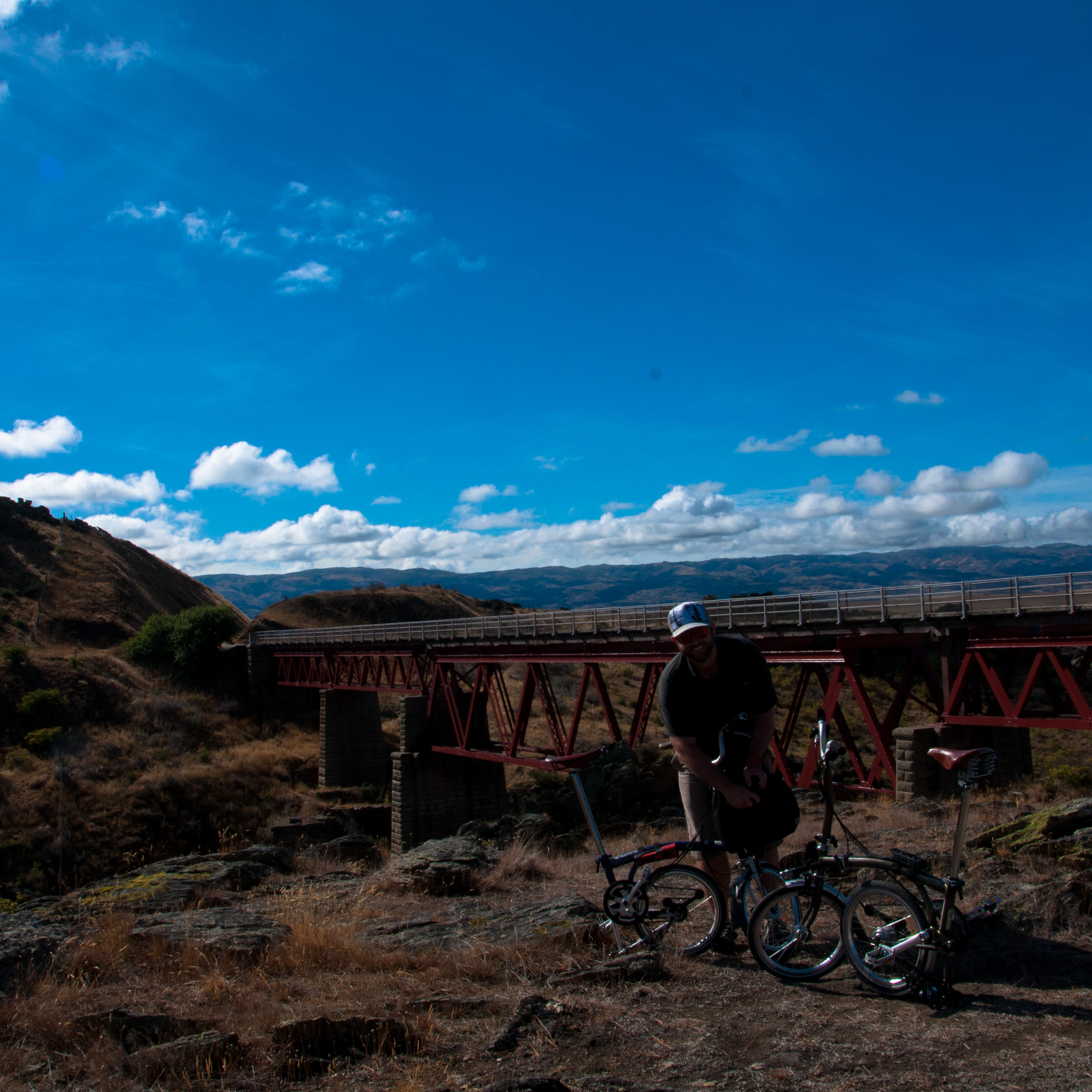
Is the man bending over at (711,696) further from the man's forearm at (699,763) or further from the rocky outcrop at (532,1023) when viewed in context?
the rocky outcrop at (532,1023)

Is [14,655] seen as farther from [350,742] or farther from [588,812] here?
[588,812]

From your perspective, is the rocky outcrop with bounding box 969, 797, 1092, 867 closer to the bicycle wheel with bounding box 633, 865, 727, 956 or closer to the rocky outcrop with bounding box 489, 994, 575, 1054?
the bicycle wheel with bounding box 633, 865, 727, 956

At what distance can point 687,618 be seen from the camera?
534 cm

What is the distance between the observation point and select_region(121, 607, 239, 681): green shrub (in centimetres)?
5759

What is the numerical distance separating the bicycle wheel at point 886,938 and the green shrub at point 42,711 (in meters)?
48.9

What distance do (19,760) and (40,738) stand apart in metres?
2.13

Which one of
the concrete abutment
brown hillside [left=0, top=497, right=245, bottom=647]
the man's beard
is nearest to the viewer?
the man's beard

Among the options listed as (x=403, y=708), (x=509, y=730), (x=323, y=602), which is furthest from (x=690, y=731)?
(x=323, y=602)

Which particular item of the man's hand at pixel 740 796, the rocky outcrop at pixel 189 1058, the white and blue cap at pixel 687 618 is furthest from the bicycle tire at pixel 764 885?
the rocky outcrop at pixel 189 1058

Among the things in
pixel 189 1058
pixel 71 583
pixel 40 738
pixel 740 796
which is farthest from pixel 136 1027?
pixel 71 583

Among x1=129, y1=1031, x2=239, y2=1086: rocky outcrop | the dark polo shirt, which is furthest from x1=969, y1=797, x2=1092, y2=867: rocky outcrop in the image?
x1=129, y1=1031, x2=239, y2=1086: rocky outcrop

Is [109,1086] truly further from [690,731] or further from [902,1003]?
[902,1003]

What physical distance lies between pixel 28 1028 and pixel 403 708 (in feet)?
91.7

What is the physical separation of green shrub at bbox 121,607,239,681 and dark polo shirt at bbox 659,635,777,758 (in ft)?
192
